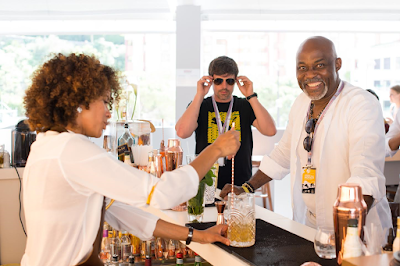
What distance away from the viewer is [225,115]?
3.56m

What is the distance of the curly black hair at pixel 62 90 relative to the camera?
1.67 m

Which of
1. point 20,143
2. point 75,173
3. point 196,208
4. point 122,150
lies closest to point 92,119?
point 75,173

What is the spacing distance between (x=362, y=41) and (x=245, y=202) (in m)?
7.36

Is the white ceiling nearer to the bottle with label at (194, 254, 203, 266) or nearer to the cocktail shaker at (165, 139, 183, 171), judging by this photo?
the cocktail shaker at (165, 139, 183, 171)

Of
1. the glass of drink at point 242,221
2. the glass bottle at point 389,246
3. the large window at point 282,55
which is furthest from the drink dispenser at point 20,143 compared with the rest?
the large window at point 282,55

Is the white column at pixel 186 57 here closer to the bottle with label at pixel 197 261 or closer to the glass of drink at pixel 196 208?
the bottle with label at pixel 197 261

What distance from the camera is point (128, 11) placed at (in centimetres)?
751

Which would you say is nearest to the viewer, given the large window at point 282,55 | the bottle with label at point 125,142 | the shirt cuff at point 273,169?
the shirt cuff at point 273,169

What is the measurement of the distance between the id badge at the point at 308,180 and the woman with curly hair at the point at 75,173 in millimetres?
833

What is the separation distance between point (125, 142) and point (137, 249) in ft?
4.00

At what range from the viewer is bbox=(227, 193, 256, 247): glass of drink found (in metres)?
1.82

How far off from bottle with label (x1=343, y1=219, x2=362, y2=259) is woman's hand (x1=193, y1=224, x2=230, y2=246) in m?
0.56

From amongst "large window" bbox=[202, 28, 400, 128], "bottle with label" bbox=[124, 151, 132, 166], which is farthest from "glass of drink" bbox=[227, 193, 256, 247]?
"large window" bbox=[202, 28, 400, 128]

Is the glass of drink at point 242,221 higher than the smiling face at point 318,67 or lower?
lower
